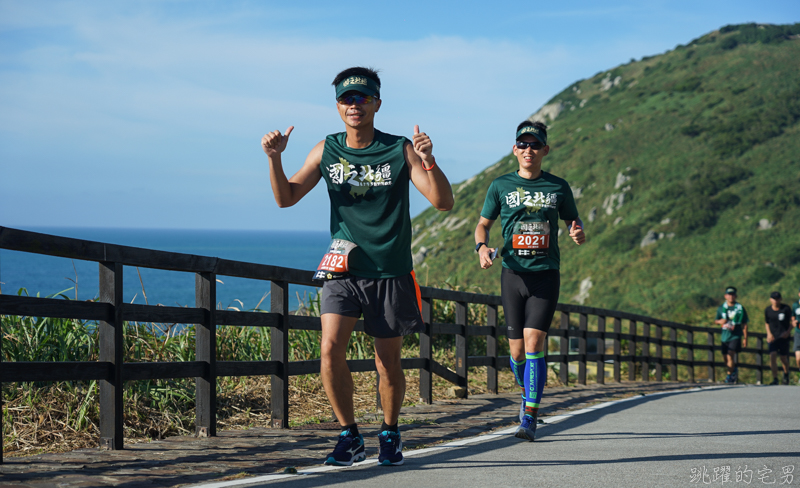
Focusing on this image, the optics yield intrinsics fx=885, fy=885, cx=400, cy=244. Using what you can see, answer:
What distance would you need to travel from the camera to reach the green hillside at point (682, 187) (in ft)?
257

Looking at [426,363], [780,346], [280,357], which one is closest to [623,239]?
[780,346]

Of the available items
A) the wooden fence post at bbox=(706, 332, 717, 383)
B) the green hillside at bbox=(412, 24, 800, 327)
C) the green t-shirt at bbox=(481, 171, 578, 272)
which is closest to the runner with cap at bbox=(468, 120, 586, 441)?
the green t-shirt at bbox=(481, 171, 578, 272)

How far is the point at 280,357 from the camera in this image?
6758 millimetres

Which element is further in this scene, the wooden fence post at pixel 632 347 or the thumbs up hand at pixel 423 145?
the wooden fence post at pixel 632 347

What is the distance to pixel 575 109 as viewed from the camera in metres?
143

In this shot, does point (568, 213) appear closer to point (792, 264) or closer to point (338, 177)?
point (338, 177)

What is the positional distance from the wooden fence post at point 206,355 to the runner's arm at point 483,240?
1.86 m

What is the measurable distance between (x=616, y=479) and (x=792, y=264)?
253 ft

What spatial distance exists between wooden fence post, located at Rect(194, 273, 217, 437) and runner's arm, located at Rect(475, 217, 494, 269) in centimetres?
186

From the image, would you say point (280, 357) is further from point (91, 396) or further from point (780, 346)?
point (780, 346)

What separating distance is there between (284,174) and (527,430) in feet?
8.69

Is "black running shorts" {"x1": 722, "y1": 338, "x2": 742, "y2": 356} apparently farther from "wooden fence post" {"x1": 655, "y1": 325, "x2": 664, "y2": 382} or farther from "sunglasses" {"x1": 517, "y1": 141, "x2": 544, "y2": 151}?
"sunglasses" {"x1": 517, "y1": 141, "x2": 544, "y2": 151}

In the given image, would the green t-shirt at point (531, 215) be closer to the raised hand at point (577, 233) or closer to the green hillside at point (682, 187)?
the raised hand at point (577, 233)

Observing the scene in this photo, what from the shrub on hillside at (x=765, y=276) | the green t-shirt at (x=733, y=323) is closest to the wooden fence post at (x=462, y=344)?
the green t-shirt at (x=733, y=323)
